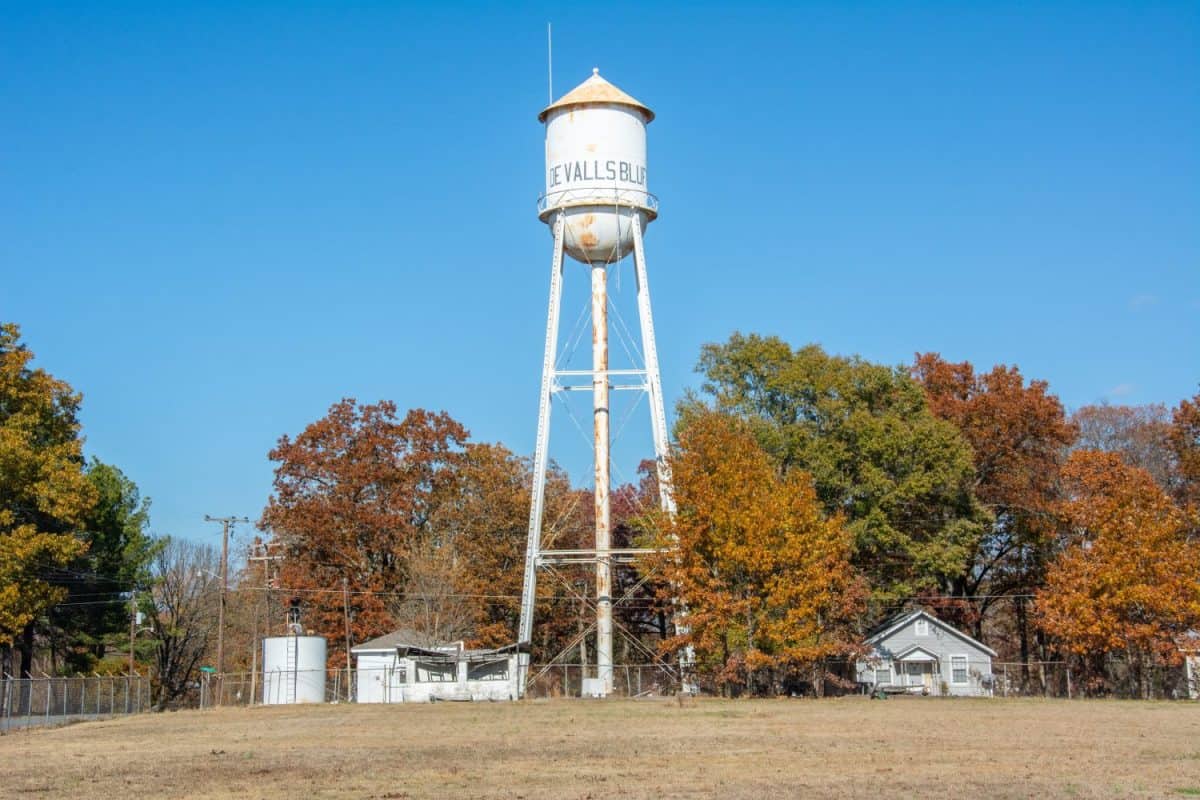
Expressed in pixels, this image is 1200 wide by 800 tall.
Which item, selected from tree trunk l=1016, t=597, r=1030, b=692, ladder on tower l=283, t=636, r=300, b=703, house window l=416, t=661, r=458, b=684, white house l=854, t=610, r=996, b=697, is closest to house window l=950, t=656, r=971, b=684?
white house l=854, t=610, r=996, b=697

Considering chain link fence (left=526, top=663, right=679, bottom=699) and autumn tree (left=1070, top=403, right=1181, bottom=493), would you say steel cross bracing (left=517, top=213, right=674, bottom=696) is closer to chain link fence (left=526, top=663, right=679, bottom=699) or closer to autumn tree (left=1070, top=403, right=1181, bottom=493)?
chain link fence (left=526, top=663, right=679, bottom=699)

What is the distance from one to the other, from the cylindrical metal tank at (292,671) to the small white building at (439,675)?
1.93m

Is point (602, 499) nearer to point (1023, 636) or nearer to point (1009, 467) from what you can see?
point (1009, 467)

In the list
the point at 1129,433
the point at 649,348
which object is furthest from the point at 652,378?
the point at 1129,433

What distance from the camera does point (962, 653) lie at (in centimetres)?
6050

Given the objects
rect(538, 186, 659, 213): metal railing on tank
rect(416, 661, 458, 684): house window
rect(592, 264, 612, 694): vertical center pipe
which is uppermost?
rect(538, 186, 659, 213): metal railing on tank

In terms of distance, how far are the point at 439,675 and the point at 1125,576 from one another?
2528cm

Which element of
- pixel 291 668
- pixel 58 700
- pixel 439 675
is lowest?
pixel 58 700

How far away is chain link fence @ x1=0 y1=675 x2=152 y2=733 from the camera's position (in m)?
47.2

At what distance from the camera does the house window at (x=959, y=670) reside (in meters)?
60.6

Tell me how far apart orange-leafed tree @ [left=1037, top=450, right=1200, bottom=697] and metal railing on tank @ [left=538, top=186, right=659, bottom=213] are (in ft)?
61.5

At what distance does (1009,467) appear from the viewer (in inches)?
2456

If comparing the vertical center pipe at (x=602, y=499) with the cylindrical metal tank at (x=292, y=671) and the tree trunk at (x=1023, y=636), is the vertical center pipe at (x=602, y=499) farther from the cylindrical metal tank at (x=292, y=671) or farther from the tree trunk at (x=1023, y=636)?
the tree trunk at (x=1023, y=636)

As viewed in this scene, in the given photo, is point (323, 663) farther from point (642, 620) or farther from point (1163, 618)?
point (1163, 618)
